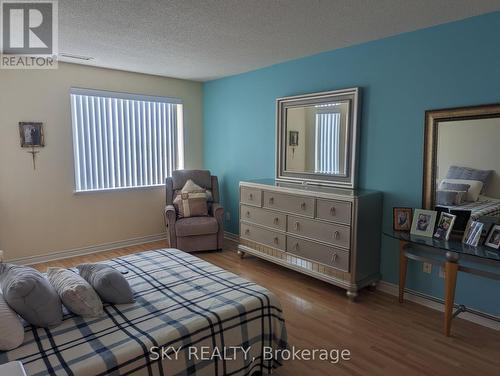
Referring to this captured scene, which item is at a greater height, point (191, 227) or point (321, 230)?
point (321, 230)

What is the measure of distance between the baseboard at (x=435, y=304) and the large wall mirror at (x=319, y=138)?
106 centimetres

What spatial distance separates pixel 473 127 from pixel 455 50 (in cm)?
64

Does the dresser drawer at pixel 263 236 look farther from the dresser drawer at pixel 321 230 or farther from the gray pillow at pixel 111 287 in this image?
the gray pillow at pixel 111 287

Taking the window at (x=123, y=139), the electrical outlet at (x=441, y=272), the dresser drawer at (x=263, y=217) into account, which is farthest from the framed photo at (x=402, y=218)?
the window at (x=123, y=139)

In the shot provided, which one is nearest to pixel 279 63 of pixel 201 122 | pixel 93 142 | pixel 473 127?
pixel 201 122

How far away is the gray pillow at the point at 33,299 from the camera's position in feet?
5.26

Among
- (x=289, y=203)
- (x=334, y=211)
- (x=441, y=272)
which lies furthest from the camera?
(x=289, y=203)

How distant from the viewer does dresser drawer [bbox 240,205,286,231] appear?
12.2ft

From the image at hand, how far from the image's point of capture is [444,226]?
2.74 metres

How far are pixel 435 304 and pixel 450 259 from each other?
2.26ft

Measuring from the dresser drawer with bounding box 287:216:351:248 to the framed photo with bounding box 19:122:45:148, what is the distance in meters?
3.02

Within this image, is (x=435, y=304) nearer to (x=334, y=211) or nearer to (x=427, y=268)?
(x=427, y=268)

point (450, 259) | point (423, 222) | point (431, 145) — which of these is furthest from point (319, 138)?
point (450, 259)

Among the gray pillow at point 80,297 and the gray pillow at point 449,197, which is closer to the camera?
the gray pillow at point 80,297
